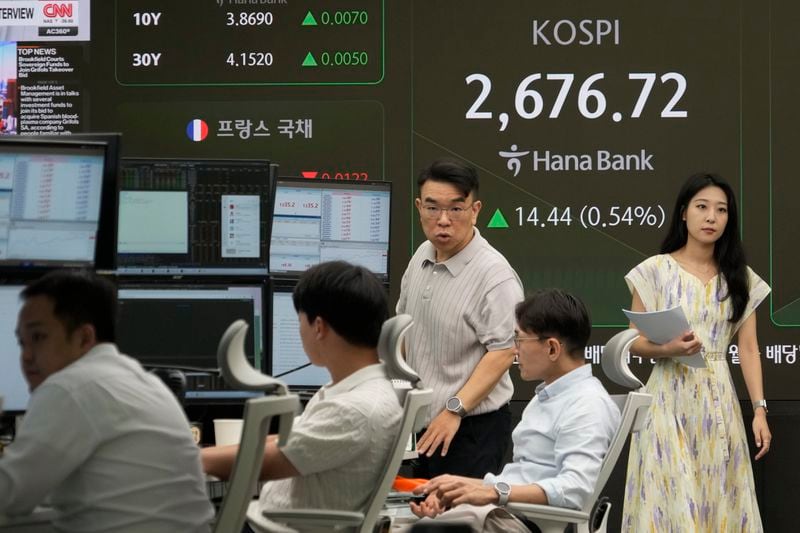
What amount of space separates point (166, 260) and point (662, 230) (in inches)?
117

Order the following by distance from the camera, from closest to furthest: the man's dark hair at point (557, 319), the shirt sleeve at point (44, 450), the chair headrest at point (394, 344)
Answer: the shirt sleeve at point (44, 450) → the chair headrest at point (394, 344) → the man's dark hair at point (557, 319)

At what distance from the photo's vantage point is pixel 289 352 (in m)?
4.21

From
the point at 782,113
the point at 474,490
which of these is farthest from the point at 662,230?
the point at 474,490

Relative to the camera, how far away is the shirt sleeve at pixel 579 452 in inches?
123

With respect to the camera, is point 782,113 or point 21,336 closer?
point 21,336

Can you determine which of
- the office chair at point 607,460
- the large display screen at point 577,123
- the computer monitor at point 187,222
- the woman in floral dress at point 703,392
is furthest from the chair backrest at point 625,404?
the large display screen at point 577,123

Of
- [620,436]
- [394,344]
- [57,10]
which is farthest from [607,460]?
[57,10]

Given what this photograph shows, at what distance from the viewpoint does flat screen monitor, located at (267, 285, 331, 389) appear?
420 centimetres

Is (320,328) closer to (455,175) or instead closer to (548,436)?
(548,436)

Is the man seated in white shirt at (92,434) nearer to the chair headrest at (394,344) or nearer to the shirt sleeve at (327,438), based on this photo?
the shirt sleeve at (327,438)

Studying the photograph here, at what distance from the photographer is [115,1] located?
5.99m

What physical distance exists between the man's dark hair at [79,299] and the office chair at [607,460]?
113cm

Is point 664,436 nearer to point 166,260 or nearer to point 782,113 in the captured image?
point 782,113

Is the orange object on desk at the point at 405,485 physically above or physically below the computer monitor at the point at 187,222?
below
